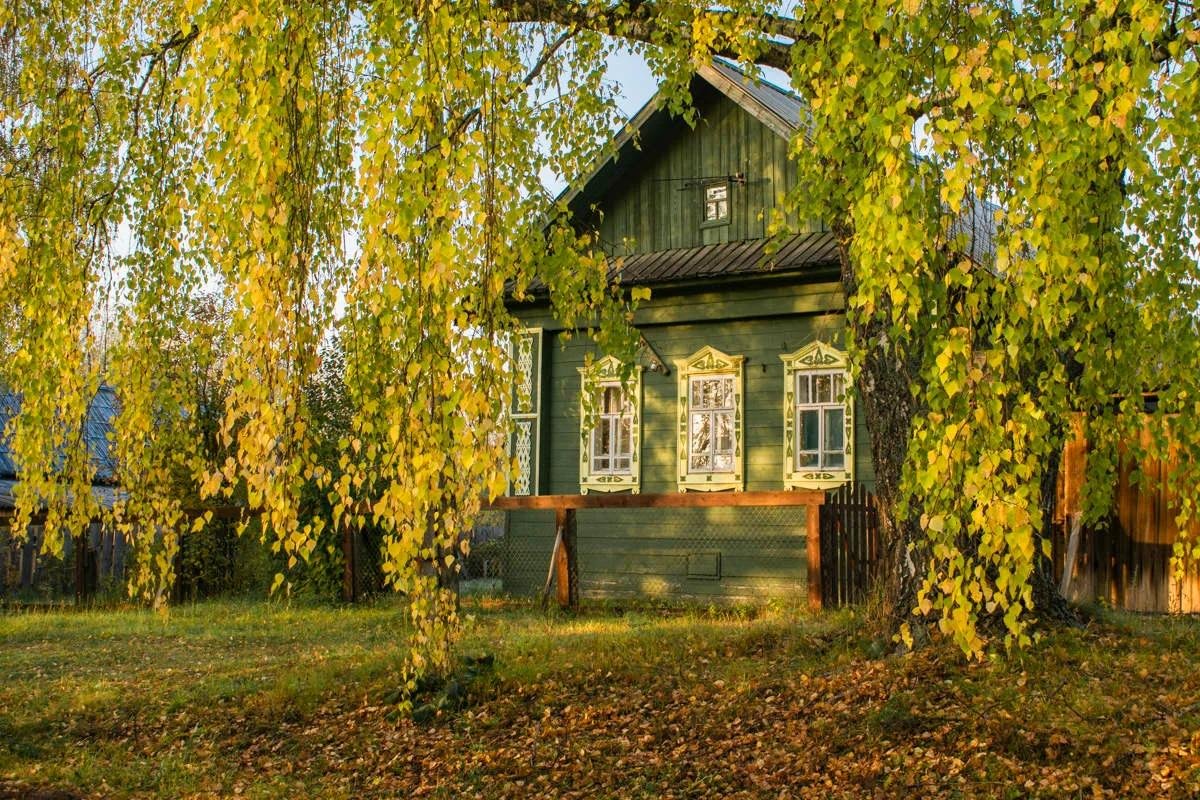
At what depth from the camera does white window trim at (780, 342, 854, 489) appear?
14578 mm

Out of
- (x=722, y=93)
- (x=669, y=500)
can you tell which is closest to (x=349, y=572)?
(x=669, y=500)

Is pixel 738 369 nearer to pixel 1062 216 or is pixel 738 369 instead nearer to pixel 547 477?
pixel 547 477

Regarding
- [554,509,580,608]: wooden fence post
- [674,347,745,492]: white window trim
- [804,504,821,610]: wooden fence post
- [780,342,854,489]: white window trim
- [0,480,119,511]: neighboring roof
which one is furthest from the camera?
[0,480,119,511]: neighboring roof

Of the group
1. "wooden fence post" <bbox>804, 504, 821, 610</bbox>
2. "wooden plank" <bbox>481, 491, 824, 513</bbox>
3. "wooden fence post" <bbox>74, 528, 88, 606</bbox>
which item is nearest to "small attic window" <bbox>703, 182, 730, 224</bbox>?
"wooden plank" <bbox>481, 491, 824, 513</bbox>

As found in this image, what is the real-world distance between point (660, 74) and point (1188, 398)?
190 inches

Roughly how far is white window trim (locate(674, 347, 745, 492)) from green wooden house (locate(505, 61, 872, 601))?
2 cm

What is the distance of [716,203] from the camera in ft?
52.4

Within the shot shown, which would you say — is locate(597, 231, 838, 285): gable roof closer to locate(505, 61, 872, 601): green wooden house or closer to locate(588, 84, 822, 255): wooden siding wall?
locate(505, 61, 872, 601): green wooden house

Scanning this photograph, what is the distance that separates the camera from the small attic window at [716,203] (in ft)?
52.0

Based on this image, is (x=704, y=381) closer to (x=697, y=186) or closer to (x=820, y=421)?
(x=820, y=421)

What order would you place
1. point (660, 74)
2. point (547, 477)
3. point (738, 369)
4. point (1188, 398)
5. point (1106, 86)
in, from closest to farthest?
point (1106, 86) < point (1188, 398) < point (660, 74) < point (738, 369) < point (547, 477)

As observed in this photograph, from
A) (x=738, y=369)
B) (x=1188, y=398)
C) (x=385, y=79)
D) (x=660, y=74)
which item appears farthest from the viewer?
(x=738, y=369)

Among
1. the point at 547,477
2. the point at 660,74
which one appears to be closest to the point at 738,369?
the point at 547,477

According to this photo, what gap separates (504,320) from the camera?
593cm
